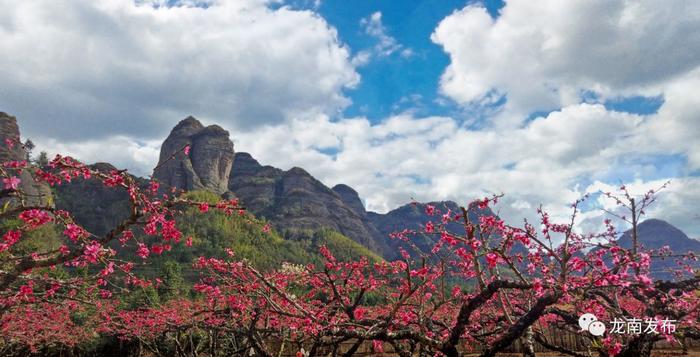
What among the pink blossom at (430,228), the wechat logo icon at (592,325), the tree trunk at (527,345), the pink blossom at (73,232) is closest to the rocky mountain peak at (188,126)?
the pink blossom at (73,232)

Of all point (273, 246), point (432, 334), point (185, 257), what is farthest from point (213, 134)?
point (432, 334)

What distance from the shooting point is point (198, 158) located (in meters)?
128

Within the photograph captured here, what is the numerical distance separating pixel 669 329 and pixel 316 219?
138m

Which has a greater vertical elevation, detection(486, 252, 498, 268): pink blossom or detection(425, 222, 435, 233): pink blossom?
detection(425, 222, 435, 233): pink blossom

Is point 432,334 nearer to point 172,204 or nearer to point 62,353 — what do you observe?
point 172,204

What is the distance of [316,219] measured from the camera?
142125 mm

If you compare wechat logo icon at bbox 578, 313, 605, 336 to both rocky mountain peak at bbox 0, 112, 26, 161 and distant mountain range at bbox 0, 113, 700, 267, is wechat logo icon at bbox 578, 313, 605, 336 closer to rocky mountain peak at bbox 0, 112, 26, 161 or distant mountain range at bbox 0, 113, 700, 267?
rocky mountain peak at bbox 0, 112, 26, 161

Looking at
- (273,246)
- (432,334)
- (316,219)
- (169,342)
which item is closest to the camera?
(432,334)

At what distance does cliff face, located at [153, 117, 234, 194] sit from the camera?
394 feet

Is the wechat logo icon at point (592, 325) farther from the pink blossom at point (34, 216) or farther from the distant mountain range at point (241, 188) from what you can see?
the distant mountain range at point (241, 188)

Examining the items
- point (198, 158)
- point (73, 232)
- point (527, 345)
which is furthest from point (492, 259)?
point (198, 158)

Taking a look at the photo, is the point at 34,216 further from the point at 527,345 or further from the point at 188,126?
the point at 188,126

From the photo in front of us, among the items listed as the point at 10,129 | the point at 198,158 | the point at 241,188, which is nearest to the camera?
the point at 10,129

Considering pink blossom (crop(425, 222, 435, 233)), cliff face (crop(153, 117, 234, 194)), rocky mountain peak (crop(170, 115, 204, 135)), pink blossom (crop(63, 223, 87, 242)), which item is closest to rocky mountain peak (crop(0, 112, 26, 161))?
cliff face (crop(153, 117, 234, 194))
